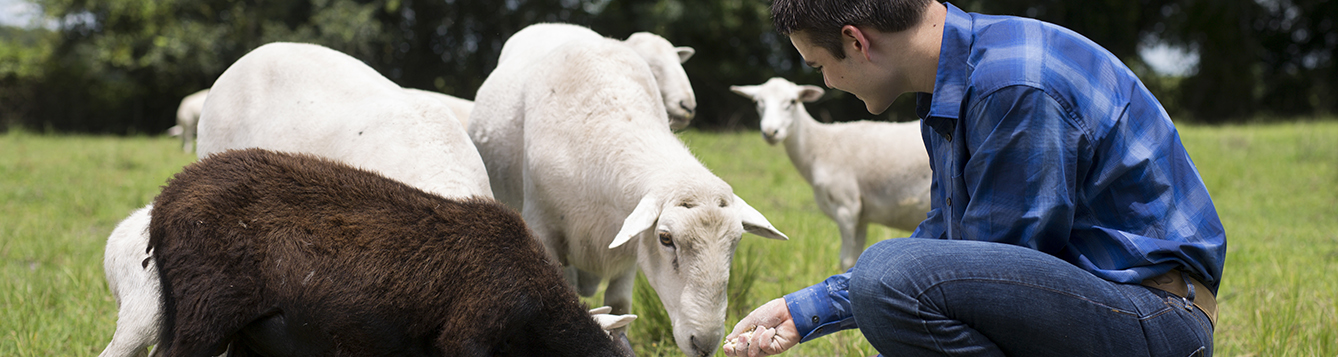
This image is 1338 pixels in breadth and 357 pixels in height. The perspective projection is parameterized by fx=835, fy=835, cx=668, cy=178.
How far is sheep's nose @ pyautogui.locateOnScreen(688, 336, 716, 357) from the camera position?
3.14 metres

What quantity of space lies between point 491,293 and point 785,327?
0.84 metres

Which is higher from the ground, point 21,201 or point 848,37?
point 848,37

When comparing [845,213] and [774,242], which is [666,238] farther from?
[845,213]

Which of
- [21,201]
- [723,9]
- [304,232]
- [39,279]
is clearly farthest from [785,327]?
[723,9]

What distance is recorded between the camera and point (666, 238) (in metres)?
3.21

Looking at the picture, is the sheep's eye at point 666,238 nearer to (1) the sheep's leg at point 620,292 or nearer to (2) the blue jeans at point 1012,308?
(1) the sheep's leg at point 620,292

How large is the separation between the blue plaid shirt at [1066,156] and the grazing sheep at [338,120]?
1775mm

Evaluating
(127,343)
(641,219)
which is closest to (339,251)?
(127,343)

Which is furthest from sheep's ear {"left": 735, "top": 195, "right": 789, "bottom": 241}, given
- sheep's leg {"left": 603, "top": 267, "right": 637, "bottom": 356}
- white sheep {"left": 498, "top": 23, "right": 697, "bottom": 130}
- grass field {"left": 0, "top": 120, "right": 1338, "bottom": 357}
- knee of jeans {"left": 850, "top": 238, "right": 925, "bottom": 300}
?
white sheep {"left": 498, "top": 23, "right": 697, "bottom": 130}

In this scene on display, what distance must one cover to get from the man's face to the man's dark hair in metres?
0.02

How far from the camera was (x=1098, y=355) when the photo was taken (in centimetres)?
202

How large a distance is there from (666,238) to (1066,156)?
5.34 feet

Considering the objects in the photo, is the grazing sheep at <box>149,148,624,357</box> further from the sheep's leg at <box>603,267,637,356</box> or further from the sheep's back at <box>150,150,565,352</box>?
the sheep's leg at <box>603,267,637,356</box>

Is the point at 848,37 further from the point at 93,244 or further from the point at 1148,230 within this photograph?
the point at 93,244
